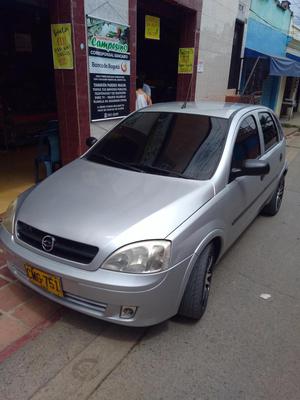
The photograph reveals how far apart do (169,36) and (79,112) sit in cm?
602

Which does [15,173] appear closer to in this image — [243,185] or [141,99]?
[141,99]

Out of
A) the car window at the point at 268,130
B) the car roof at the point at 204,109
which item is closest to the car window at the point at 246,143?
the car roof at the point at 204,109

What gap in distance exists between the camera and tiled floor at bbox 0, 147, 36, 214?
500 centimetres

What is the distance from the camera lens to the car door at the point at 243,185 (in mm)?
3070

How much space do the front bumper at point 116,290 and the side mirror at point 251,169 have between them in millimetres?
1100

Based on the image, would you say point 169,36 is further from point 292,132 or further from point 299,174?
point 292,132

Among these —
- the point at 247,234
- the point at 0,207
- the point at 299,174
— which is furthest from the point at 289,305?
the point at 299,174

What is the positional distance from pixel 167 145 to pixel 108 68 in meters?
2.85

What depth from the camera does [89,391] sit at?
82.6 inches

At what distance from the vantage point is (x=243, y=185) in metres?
3.26

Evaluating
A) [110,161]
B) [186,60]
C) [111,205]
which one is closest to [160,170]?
[110,161]

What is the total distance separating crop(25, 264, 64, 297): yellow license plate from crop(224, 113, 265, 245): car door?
1.49 m

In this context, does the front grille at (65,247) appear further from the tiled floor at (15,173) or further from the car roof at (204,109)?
the tiled floor at (15,173)

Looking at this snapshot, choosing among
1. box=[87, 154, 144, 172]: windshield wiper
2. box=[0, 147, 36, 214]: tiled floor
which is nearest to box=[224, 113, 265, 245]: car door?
box=[87, 154, 144, 172]: windshield wiper
